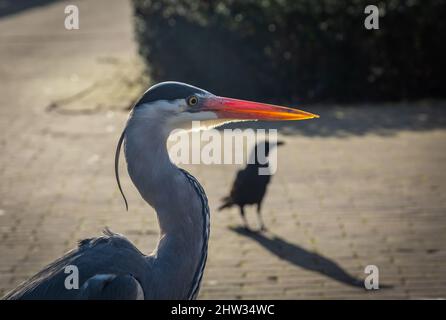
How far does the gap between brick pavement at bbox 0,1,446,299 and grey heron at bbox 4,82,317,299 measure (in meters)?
1.97

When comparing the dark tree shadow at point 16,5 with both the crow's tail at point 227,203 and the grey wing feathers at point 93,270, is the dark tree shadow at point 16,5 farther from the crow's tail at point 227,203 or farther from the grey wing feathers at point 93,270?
the grey wing feathers at point 93,270

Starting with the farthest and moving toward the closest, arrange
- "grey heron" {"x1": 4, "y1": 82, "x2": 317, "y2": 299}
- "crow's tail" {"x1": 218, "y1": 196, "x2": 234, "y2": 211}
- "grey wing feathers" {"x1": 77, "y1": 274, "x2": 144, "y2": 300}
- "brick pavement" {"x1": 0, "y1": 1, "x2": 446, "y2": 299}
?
1. "crow's tail" {"x1": 218, "y1": 196, "x2": 234, "y2": 211}
2. "brick pavement" {"x1": 0, "y1": 1, "x2": 446, "y2": 299}
3. "grey heron" {"x1": 4, "y1": 82, "x2": 317, "y2": 299}
4. "grey wing feathers" {"x1": 77, "y1": 274, "x2": 144, "y2": 300}

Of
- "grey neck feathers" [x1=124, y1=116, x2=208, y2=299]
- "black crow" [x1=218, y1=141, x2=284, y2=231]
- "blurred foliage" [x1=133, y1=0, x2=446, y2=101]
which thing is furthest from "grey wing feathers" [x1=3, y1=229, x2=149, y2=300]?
"blurred foliage" [x1=133, y1=0, x2=446, y2=101]

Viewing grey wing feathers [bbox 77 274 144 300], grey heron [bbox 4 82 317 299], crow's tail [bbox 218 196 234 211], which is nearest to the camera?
grey wing feathers [bbox 77 274 144 300]

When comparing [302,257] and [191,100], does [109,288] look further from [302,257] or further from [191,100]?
[302,257]

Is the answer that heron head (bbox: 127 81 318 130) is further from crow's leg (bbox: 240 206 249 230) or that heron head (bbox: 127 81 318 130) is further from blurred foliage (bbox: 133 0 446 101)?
blurred foliage (bbox: 133 0 446 101)

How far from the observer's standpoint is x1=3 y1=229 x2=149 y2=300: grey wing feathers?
4180 mm

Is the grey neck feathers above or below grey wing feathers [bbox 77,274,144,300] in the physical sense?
above

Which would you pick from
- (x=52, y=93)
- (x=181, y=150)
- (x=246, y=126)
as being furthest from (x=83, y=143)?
(x=52, y=93)

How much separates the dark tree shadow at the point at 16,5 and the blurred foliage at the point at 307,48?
13060mm

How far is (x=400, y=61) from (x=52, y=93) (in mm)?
6064

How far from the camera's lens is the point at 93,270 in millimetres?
4250

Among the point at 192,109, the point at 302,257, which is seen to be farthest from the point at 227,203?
the point at 192,109

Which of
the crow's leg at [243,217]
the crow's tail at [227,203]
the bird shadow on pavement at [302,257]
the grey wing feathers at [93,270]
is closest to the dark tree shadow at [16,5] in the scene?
the crow's tail at [227,203]
